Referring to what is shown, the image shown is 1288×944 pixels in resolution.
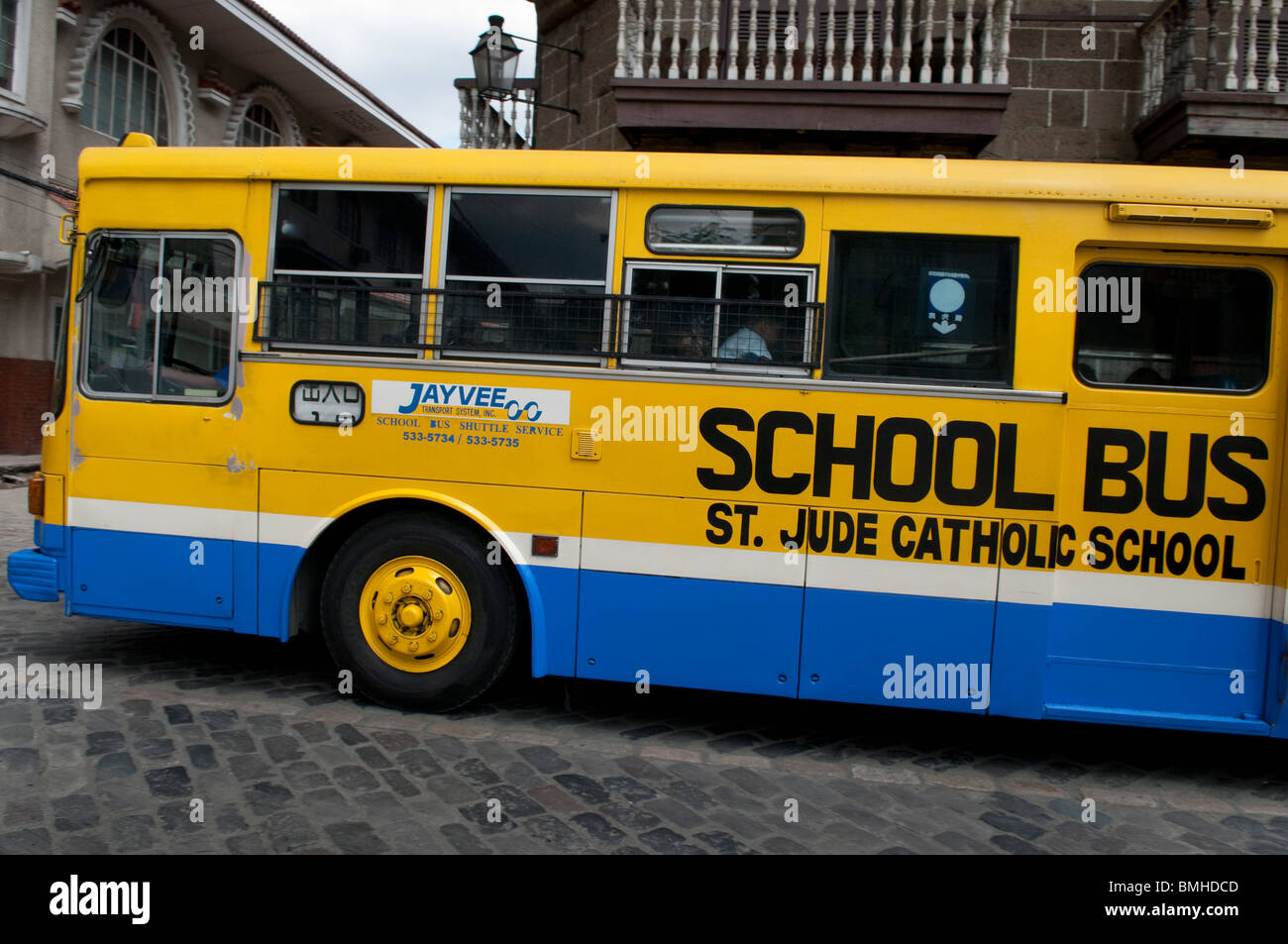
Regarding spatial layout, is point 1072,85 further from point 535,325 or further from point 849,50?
point 535,325

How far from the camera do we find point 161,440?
16.3ft

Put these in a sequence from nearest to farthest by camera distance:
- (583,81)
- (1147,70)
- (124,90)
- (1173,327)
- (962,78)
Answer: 1. (1173,327)
2. (962,78)
3. (1147,70)
4. (583,81)
5. (124,90)

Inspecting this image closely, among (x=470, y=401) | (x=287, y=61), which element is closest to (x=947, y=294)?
(x=470, y=401)

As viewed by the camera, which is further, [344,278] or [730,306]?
[344,278]

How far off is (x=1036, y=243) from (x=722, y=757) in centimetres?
294

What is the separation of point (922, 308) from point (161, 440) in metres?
4.12

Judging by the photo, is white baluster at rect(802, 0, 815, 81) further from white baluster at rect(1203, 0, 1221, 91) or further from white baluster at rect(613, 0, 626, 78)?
white baluster at rect(1203, 0, 1221, 91)

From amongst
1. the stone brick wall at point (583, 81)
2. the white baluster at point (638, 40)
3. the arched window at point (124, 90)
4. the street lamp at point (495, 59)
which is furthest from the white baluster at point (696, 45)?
the arched window at point (124, 90)

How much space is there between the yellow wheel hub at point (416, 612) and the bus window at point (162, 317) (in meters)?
1.38

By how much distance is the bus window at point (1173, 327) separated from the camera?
427 centimetres

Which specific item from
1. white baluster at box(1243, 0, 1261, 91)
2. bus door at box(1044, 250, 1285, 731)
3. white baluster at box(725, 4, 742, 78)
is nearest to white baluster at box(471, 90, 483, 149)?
white baluster at box(725, 4, 742, 78)

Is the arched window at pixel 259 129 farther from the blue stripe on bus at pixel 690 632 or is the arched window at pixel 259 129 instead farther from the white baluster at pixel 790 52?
the blue stripe on bus at pixel 690 632

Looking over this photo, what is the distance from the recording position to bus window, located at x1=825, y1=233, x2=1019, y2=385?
14.3 ft
